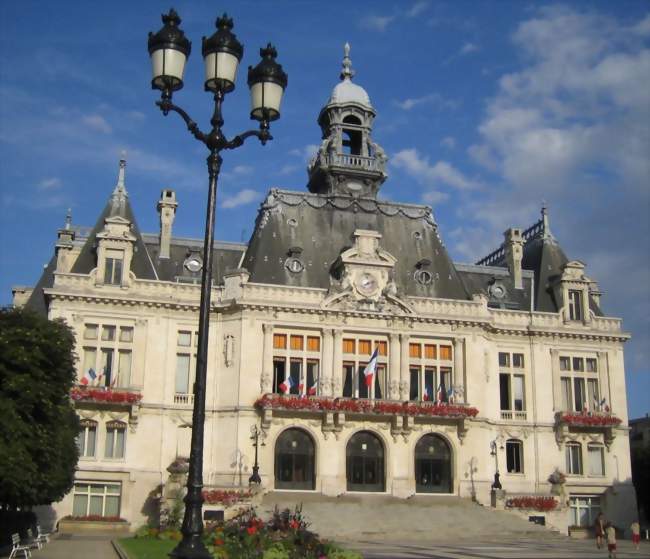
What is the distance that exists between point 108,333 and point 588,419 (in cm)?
2982

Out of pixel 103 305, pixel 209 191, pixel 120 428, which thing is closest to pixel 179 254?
pixel 103 305

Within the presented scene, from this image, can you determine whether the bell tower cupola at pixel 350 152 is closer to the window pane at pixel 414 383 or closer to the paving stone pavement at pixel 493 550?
the window pane at pixel 414 383

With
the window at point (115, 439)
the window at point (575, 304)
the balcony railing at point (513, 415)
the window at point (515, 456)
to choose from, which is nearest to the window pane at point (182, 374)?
the window at point (115, 439)

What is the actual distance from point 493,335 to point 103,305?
2416 cm

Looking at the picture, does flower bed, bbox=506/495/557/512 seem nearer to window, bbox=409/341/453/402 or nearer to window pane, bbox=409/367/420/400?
window, bbox=409/341/453/402

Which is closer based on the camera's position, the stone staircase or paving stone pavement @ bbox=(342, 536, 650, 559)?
paving stone pavement @ bbox=(342, 536, 650, 559)

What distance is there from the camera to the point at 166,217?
181 ft

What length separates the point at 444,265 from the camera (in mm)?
56094

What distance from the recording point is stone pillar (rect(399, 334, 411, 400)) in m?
50.2

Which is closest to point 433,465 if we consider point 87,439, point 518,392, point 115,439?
point 518,392

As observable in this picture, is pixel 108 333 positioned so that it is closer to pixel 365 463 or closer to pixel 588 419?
pixel 365 463

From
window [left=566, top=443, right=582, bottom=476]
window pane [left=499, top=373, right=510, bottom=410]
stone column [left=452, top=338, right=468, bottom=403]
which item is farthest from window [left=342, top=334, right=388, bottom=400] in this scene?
window [left=566, top=443, right=582, bottom=476]

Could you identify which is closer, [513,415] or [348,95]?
[513,415]

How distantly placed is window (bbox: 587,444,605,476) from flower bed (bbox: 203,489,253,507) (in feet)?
75.3
